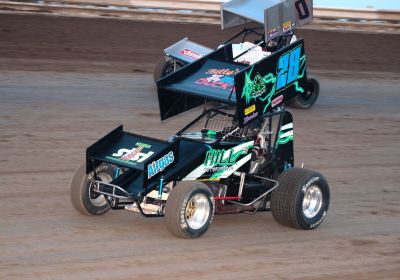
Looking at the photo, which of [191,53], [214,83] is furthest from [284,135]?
[191,53]

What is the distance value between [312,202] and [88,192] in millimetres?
2273

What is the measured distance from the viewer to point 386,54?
848 inches

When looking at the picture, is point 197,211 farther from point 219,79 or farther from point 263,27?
point 263,27

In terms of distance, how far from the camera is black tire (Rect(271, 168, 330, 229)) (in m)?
8.86

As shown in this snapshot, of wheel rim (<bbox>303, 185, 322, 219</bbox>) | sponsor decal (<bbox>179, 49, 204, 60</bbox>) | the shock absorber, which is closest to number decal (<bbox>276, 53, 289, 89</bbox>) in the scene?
the shock absorber

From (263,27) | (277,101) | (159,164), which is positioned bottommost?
(263,27)

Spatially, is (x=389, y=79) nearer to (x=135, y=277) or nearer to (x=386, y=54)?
(x=386, y=54)

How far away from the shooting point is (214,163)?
873 cm

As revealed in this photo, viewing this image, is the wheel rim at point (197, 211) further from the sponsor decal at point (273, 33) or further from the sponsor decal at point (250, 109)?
the sponsor decal at point (273, 33)

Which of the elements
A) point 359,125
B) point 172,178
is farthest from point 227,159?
point 359,125

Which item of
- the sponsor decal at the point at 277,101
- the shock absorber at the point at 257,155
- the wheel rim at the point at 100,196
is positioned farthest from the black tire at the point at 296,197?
the wheel rim at the point at 100,196

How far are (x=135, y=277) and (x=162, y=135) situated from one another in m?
5.95

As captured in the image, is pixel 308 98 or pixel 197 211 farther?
pixel 308 98

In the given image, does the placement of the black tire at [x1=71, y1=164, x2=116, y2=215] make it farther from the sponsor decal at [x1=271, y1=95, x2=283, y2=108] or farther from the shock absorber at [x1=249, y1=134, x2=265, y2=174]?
the sponsor decal at [x1=271, y1=95, x2=283, y2=108]
